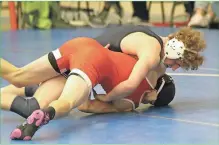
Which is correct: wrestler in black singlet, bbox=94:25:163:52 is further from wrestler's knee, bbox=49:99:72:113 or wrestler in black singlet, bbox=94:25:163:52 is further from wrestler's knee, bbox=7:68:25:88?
wrestler's knee, bbox=49:99:72:113

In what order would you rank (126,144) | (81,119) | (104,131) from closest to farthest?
(126,144)
(104,131)
(81,119)

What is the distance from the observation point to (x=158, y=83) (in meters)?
3.37

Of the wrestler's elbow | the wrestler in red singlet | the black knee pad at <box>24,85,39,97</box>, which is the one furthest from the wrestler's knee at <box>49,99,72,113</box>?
the black knee pad at <box>24,85,39,97</box>

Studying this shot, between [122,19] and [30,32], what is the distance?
1.73m

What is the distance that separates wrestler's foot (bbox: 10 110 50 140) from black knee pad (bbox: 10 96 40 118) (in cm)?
34

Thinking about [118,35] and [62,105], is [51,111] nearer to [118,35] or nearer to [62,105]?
[62,105]

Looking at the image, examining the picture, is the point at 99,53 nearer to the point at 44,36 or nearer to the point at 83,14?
the point at 44,36

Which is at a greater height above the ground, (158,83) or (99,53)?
(99,53)

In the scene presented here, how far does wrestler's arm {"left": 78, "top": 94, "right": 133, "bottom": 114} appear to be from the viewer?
127 inches

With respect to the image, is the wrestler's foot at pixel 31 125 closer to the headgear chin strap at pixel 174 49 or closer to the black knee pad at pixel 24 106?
the black knee pad at pixel 24 106

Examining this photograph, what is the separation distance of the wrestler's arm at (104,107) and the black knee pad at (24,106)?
335 mm

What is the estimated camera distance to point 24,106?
2.97 metres

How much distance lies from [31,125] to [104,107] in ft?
2.38

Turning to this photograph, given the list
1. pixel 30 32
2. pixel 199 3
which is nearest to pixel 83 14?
pixel 30 32
